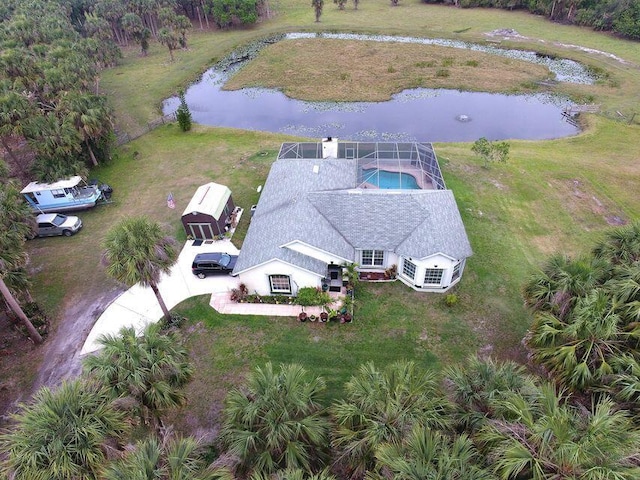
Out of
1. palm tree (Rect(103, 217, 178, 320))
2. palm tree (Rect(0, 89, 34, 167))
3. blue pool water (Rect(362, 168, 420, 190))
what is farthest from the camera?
palm tree (Rect(0, 89, 34, 167))

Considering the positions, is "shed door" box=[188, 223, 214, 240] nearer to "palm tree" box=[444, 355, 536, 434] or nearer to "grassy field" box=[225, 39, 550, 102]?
"palm tree" box=[444, 355, 536, 434]

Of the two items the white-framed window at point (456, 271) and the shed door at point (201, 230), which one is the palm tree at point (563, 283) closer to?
the white-framed window at point (456, 271)

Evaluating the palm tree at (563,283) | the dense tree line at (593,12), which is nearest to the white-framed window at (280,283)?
the palm tree at (563,283)

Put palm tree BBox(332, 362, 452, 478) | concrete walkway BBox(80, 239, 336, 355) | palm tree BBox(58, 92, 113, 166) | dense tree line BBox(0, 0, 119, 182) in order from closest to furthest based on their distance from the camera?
palm tree BBox(332, 362, 452, 478)
concrete walkway BBox(80, 239, 336, 355)
dense tree line BBox(0, 0, 119, 182)
palm tree BBox(58, 92, 113, 166)

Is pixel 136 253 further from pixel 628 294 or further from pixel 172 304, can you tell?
pixel 628 294

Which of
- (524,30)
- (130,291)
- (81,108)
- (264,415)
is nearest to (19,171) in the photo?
(81,108)

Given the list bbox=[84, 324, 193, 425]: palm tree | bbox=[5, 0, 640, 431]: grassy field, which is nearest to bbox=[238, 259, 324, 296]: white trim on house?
bbox=[5, 0, 640, 431]: grassy field
